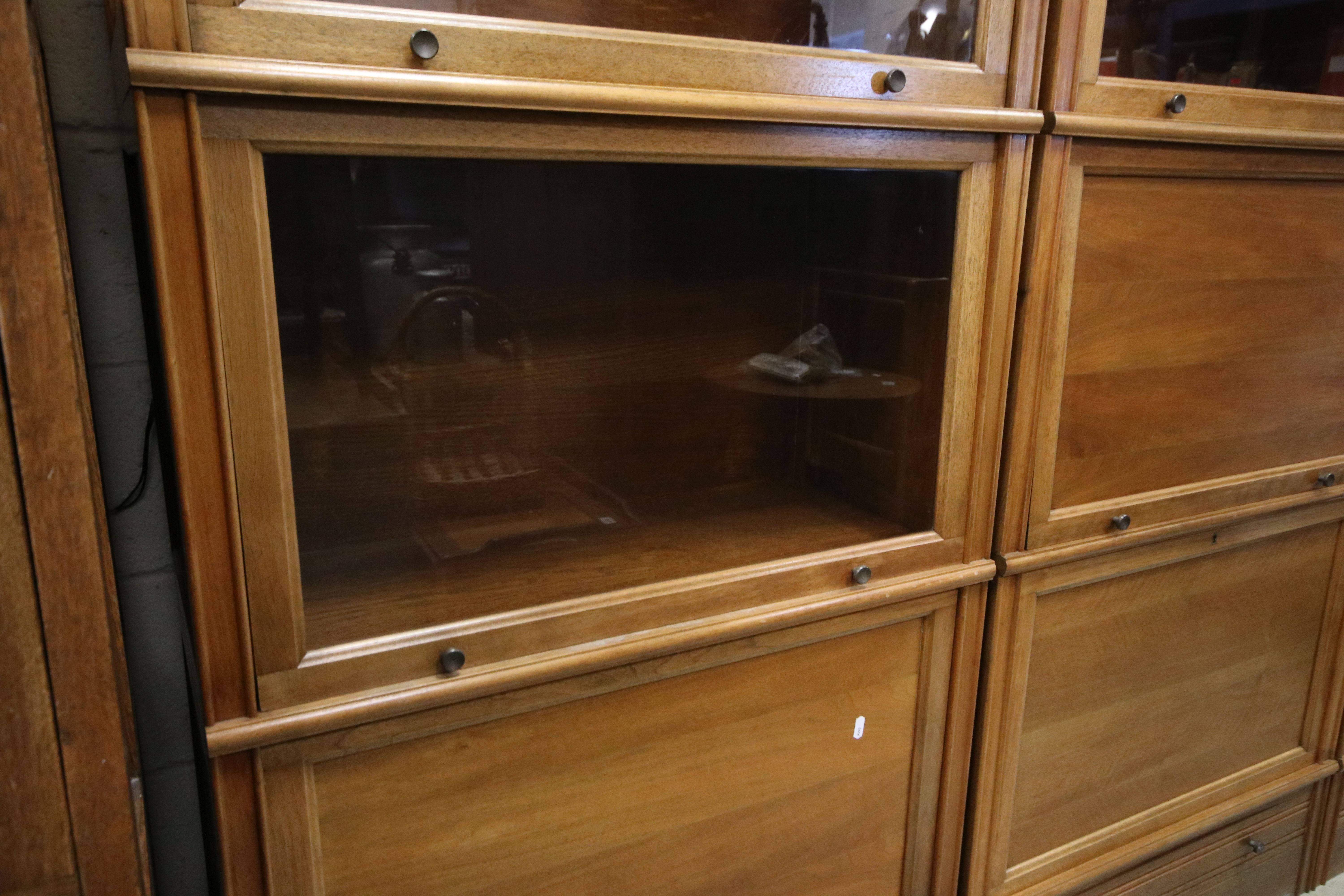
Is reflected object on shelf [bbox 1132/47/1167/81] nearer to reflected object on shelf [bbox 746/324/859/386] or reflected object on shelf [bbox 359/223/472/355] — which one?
reflected object on shelf [bbox 746/324/859/386]

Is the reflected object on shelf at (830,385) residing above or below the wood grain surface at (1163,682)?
above

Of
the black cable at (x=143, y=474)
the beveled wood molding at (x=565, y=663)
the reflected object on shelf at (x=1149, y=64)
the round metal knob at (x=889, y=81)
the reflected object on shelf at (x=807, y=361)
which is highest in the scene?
the reflected object on shelf at (x=1149, y=64)

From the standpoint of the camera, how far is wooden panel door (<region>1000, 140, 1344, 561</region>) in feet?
3.37

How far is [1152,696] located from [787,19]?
98 centimetres

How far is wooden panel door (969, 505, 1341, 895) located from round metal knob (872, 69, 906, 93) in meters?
0.55

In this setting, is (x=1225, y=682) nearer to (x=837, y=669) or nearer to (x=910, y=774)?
(x=910, y=774)

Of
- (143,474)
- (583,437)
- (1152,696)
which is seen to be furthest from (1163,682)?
(143,474)

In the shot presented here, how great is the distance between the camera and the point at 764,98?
2.65 ft

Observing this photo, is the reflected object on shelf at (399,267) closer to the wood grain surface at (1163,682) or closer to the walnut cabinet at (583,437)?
the walnut cabinet at (583,437)

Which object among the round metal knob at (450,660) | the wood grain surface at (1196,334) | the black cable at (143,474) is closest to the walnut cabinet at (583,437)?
the round metal knob at (450,660)

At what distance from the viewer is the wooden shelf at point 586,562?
79 centimetres

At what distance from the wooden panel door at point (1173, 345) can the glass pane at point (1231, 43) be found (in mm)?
86

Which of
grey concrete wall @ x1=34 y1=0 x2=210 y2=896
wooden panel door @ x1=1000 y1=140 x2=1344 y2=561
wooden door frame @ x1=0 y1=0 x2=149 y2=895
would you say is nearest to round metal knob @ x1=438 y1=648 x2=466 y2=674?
wooden door frame @ x1=0 y1=0 x2=149 y2=895

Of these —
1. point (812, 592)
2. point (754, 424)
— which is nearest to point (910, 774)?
point (812, 592)
